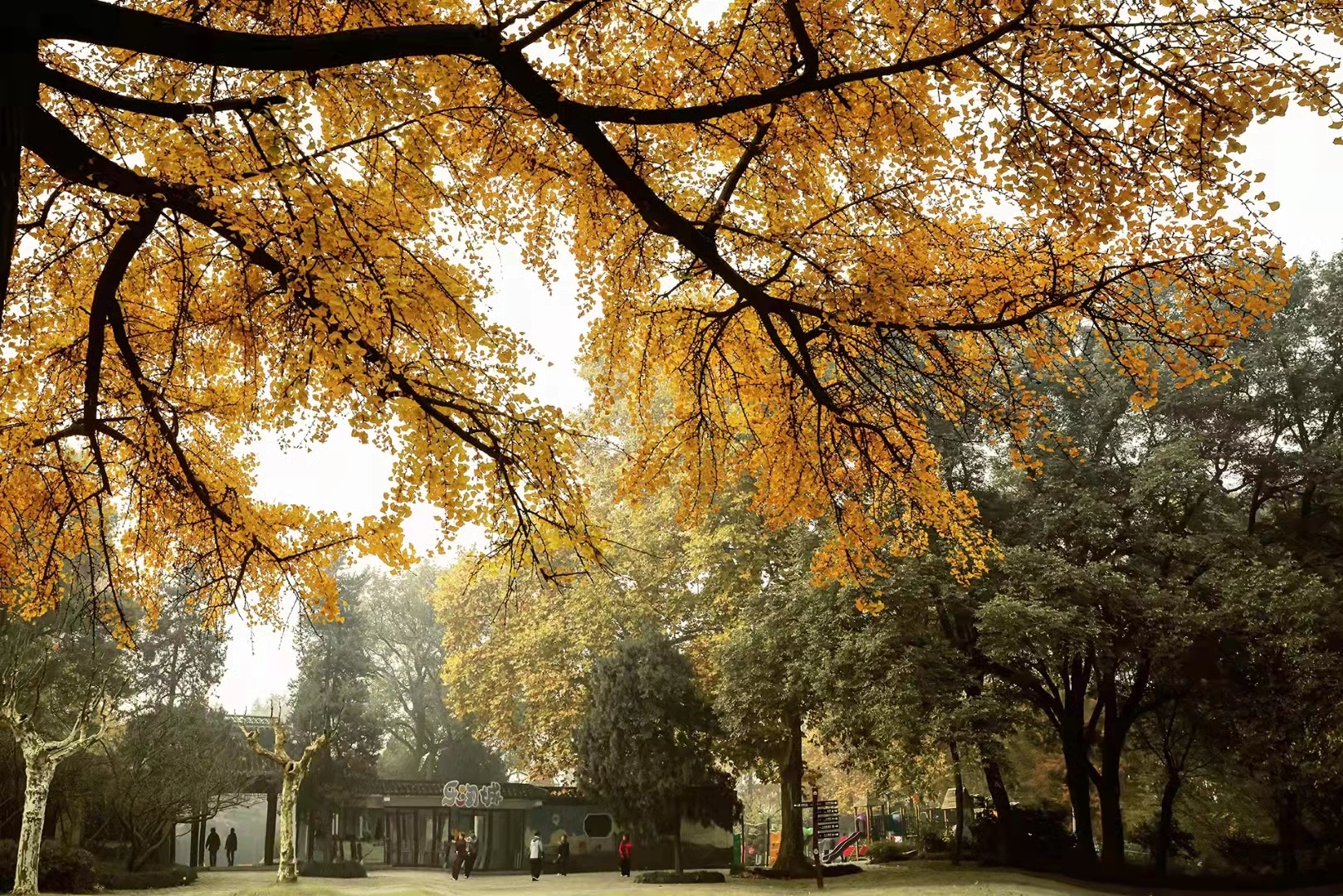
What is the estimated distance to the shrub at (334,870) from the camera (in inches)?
1035

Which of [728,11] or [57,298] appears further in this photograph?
[57,298]

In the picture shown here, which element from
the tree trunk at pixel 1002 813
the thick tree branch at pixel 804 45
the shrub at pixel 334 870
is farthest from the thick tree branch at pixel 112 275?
the shrub at pixel 334 870

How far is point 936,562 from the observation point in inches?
732

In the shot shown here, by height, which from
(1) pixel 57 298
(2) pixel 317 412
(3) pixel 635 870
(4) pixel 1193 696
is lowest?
(3) pixel 635 870

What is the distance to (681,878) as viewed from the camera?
22.9m

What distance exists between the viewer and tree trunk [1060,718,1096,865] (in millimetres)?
20812

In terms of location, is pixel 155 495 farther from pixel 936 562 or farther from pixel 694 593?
pixel 694 593

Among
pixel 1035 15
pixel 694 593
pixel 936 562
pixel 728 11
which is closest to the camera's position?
pixel 1035 15

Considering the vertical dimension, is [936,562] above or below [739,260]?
below

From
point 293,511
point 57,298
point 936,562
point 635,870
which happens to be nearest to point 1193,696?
point 936,562

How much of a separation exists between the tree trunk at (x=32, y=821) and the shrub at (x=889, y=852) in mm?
21104

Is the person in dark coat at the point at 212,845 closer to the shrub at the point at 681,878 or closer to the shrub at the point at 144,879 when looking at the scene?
the shrub at the point at 144,879

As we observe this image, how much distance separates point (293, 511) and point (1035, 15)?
23.6 feet

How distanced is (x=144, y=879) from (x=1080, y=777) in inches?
826
